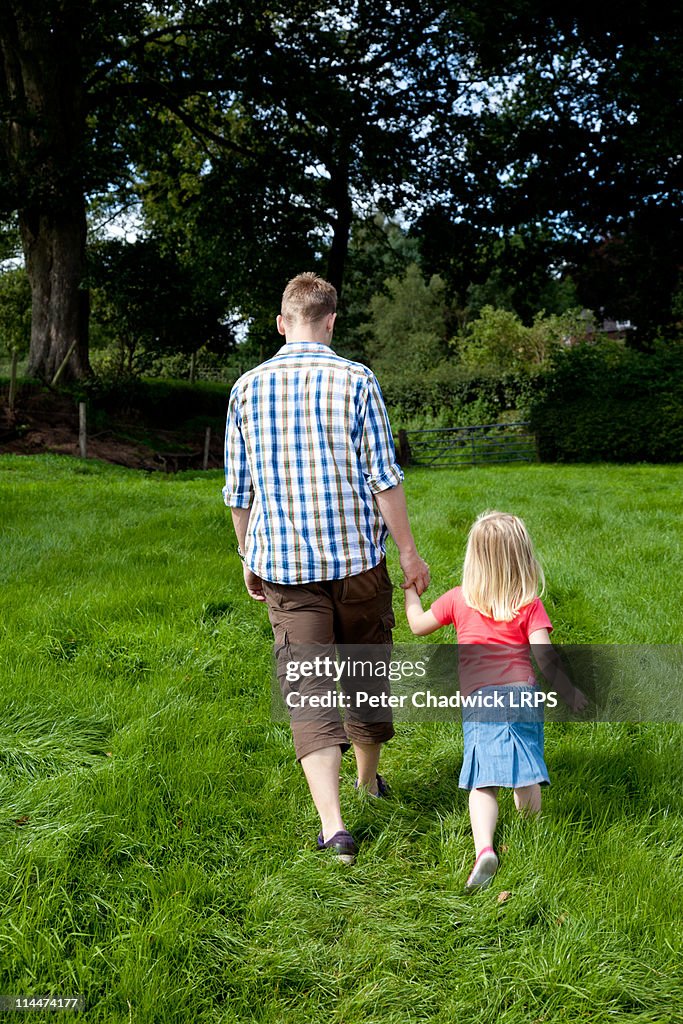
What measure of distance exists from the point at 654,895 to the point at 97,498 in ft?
32.0

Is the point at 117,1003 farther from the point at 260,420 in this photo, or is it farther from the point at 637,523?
the point at 637,523

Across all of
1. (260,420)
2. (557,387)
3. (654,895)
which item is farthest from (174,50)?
(654,895)

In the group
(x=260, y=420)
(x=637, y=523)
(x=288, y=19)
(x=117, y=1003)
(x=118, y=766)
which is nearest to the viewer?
(x=117, y=1003)

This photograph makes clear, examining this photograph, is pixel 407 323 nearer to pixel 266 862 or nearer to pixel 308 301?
pixel 308 301

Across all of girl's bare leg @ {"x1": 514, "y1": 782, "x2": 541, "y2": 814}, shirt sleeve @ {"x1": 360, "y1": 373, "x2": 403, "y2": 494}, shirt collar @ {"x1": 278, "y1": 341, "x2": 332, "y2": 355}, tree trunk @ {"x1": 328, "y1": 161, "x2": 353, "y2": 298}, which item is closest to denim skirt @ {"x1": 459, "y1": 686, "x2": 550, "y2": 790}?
girl's bare leg @ {"x1": 514, "y1": 782, "x2": 541, "y2": 814}

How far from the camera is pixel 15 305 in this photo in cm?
4341

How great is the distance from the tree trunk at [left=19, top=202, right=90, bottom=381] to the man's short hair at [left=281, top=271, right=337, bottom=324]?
2160 centimetres

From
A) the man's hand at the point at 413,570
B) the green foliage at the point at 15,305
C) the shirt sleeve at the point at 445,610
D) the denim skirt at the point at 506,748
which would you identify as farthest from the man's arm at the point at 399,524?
the green foliage at the point at 15,305

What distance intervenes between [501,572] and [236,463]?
3.66 ft

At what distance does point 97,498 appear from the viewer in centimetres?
1124

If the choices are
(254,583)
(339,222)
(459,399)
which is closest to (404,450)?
(339,222)

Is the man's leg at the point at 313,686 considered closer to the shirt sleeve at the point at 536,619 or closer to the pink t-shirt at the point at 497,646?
the pink t-shirt at the point at 497,646

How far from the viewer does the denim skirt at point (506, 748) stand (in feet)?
9.51

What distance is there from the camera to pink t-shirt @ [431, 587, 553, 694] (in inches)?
119
